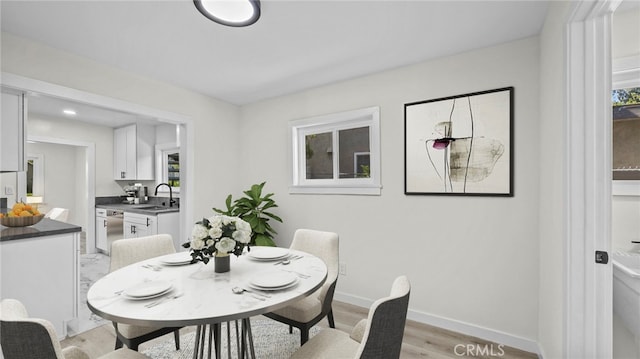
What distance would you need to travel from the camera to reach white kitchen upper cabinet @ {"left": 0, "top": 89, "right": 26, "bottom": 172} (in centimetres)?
226

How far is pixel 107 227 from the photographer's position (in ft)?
16.3

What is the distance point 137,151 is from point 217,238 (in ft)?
15.6

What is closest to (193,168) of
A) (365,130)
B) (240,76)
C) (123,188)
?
(240,76)

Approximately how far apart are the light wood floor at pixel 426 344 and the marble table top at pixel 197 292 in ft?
3.77

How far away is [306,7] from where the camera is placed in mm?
1871

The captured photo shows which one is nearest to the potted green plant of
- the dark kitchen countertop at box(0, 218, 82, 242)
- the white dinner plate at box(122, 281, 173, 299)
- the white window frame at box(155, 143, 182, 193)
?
the dark kitchen countertop at box(0, 218, 82, 242)

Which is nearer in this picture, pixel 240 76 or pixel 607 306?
pixel 607 306

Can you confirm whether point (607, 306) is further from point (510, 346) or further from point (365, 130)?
point (365, 130)

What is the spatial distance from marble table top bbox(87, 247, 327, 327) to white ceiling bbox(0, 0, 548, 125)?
1637mm

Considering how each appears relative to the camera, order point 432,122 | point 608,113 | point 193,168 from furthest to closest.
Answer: point 193,168
point 432,122
point 608,113

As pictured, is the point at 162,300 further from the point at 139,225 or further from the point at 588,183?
the point at 139,225

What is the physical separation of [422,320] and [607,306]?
5.15 feet

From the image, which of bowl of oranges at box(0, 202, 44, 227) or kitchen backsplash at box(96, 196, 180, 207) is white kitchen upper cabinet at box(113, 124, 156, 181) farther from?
bowl of oranges at box(0, 202, 44, 227)

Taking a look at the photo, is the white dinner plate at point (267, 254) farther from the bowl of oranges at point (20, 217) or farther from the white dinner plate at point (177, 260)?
the bowl of oranges at point (20, 217)
